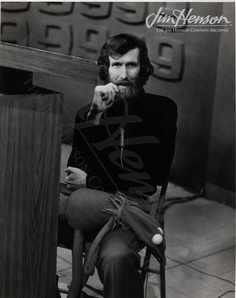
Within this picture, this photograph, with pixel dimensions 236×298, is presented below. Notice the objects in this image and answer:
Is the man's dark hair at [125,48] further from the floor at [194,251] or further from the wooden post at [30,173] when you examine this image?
the floor at [194,251]

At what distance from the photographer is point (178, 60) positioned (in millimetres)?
2691

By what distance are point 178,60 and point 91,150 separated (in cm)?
125

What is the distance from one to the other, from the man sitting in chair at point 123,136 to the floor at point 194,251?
111mm

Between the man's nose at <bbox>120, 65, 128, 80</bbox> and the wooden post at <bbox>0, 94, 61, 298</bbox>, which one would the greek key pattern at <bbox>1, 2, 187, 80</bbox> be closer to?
the man's nose at <bbox>120, 65, 128, 80</bbox>

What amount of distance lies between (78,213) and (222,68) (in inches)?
66.1

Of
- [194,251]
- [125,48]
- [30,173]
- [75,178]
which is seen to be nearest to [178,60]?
[125,48]

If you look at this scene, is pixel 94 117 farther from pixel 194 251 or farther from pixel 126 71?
pixel 194 251

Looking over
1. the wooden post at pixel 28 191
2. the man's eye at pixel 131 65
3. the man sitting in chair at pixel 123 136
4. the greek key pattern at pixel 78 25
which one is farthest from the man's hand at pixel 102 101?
the greek key pattern at pixel 78 25

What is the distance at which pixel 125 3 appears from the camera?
Answer: 83.7 inches

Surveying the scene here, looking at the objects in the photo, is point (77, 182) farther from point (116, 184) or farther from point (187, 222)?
point (187, 222)

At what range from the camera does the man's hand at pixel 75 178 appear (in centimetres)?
168

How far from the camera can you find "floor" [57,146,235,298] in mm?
2229

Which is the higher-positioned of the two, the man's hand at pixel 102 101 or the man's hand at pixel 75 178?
the man's hand at pixel 102 101

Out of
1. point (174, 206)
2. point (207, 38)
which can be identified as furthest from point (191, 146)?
point (207, 38)
